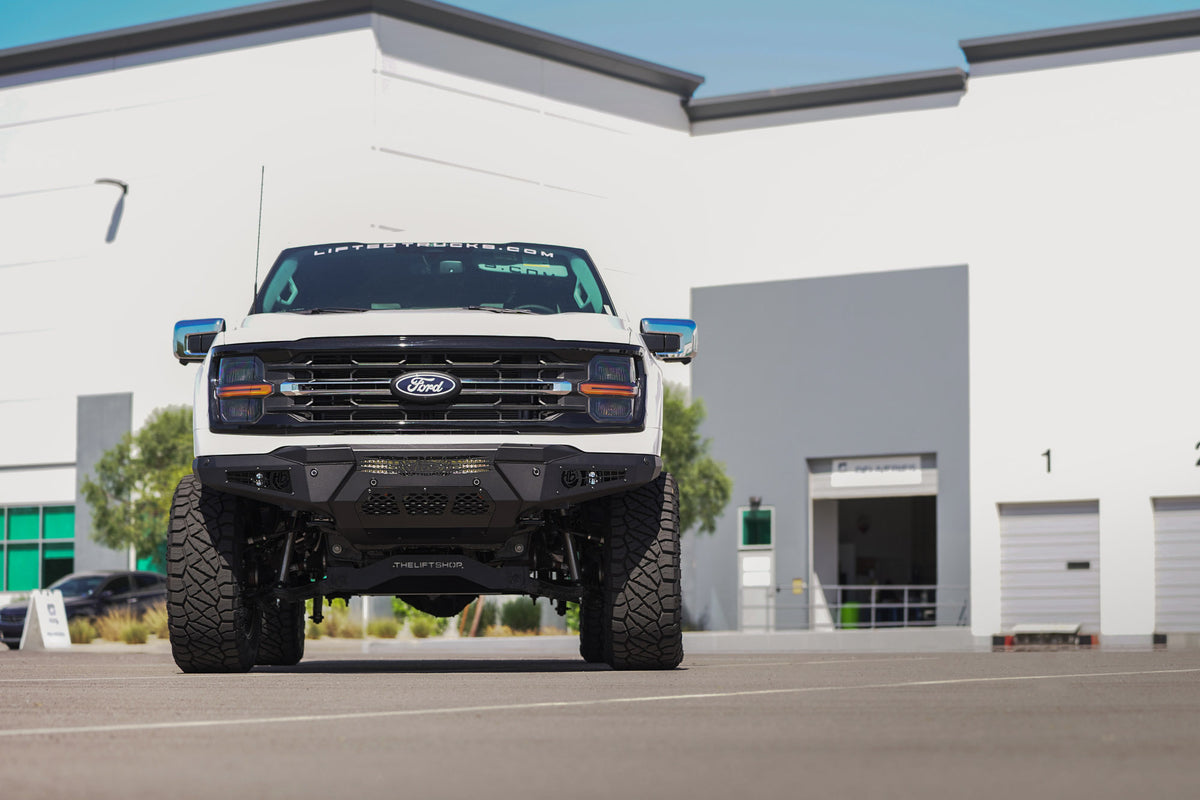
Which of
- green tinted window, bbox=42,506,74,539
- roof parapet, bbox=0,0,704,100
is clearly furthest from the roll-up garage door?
green tinted window, bbox=42,506,74,539

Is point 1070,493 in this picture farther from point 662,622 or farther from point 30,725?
point 30,725

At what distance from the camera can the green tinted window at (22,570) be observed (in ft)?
140

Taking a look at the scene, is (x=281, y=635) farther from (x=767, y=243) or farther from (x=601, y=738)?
(x=767, y=243)

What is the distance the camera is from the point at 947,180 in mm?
42969

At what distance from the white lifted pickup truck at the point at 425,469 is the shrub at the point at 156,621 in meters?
18.9

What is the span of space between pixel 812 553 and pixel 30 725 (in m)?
38.0

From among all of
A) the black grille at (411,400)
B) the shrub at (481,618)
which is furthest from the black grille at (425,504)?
the shrub at (481,618)

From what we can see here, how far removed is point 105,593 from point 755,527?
697 inches

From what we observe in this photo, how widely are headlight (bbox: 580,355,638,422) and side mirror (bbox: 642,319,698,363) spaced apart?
0.47 m

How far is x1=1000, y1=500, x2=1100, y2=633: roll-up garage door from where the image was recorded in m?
40.4

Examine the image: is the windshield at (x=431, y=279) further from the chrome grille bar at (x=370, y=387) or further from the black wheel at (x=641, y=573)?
the black wheel at (x=641, y=573)

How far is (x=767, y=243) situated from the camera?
4491cm

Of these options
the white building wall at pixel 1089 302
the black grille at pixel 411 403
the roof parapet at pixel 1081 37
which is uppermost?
the roof parapet at pixel 1081 37

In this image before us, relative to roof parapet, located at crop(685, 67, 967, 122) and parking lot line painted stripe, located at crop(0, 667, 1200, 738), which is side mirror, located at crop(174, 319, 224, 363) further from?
roof parapet, located at crop(685, 67, 967, 122)
